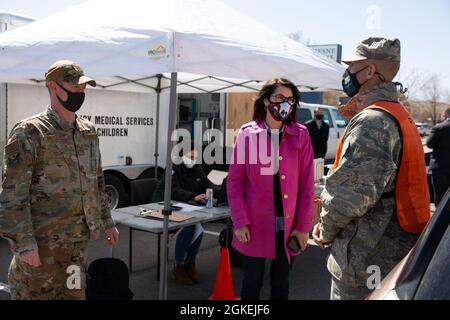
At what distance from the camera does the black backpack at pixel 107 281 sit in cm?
362

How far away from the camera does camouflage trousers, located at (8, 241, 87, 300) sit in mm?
2730

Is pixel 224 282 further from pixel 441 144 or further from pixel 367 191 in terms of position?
pixel 441 144

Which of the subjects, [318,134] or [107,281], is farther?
[318,134]

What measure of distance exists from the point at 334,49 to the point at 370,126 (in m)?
31.0

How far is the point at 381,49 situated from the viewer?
2336mm

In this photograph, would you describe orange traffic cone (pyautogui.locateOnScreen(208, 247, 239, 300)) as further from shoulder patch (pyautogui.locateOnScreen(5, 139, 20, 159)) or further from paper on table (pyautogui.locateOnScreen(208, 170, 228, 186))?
paper on table (pyautogui.locateOnScreen(208, 170, 228, 186))

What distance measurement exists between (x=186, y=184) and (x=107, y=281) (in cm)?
169

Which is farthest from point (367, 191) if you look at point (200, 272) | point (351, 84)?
point (200, 272)

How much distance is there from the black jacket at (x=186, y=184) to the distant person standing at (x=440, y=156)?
377cm

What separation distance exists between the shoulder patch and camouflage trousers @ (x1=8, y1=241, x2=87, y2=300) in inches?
22.0

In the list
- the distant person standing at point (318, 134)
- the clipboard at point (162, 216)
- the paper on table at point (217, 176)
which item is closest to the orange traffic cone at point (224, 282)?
the clipboard at point (162, 216)

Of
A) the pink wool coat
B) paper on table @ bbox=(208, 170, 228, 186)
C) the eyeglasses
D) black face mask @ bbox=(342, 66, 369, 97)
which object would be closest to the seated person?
the pink wool coat
